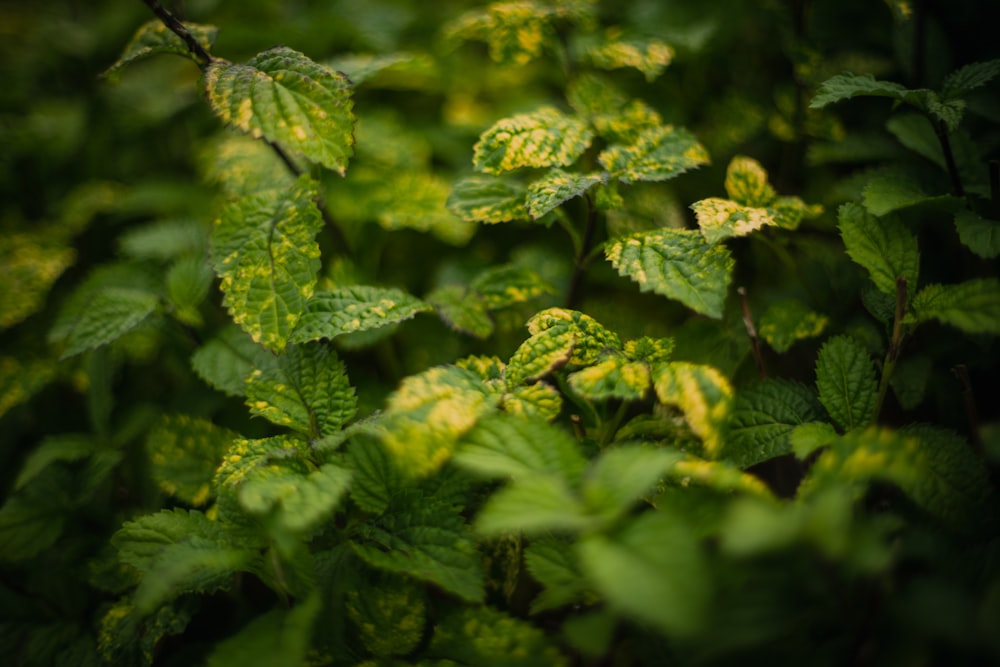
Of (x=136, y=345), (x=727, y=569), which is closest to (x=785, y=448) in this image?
(x=727, y=569)

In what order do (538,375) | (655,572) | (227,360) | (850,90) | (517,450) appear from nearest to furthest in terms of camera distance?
(655,572) < (517,450) < (538,375) < (850,90) < (227,360)

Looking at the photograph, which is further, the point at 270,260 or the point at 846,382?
the point at 270,260

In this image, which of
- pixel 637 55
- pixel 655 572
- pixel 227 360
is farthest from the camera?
pixel 637 55

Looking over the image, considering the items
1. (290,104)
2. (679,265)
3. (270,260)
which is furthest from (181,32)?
(679,265)

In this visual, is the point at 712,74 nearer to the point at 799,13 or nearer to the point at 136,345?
the point at 799,13

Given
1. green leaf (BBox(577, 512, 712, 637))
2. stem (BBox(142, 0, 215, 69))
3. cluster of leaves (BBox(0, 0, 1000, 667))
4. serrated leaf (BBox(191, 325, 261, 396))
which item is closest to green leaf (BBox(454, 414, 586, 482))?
cluster of leaves (BBox(0, 0, 1000, 667))

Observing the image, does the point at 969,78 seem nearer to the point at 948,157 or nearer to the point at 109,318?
the point at 948,157

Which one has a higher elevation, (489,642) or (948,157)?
(948,157)
